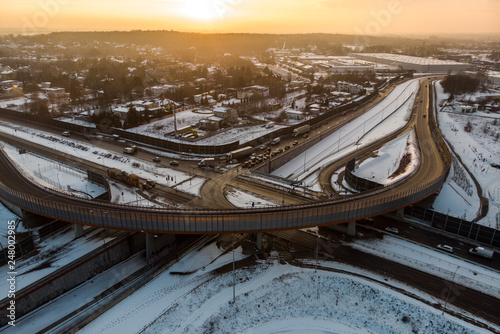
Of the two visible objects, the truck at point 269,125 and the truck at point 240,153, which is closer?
the truck at point 240,153

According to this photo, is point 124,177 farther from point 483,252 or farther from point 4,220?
point 483,252

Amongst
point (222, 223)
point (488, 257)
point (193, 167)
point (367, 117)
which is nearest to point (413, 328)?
point (488, 257)

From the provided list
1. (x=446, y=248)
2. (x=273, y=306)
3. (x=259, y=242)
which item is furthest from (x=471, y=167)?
(x=273, y=306)

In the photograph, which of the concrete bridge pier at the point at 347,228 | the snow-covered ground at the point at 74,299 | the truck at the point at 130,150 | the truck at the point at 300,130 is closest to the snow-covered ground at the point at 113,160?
the truck at the point at 130,150

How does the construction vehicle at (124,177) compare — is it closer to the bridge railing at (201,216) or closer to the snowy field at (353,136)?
the bridge railing at (201,216)

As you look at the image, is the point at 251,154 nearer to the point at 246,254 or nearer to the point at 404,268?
the point at 246,254

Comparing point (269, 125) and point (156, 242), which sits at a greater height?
point (269, 125)

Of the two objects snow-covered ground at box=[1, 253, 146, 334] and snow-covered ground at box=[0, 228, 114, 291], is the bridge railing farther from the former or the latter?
snow-covered ground at box=[1, 253, 146, 334]
